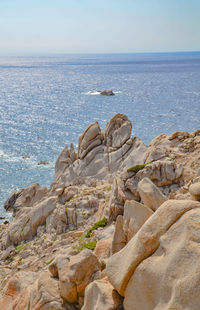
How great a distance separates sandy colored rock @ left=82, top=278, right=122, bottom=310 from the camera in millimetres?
12109

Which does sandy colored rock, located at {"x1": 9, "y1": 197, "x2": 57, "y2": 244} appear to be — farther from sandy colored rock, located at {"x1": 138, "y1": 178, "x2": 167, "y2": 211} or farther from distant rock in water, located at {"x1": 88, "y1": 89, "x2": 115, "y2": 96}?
distant rock in water, located at {"x1": 88, "y1": 89, "x2": 115, "y2": 96}

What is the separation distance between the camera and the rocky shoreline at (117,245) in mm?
10758

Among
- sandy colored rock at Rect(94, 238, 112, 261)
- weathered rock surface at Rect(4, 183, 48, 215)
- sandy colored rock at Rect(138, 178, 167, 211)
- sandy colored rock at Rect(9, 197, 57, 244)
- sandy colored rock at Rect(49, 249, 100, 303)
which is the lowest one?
weathered rock surface at Rect(4, 183, 48, 215)

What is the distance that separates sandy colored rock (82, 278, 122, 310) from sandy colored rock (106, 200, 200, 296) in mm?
418

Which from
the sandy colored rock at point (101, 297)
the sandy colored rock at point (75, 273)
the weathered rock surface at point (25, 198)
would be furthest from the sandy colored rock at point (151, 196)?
the weathered rock surface at point (25, 198)

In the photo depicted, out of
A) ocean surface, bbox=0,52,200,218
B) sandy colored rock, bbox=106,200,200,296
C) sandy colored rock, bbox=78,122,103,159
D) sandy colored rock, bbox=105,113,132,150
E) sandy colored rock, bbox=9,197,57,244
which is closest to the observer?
sandy colored rock, bbox=106,200,200,296

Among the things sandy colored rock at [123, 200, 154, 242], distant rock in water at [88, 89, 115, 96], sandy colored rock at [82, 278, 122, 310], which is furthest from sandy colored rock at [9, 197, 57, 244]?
distant rock in water at [88, 89, 115, 96]

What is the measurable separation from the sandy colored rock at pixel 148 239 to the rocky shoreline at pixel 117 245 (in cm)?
3

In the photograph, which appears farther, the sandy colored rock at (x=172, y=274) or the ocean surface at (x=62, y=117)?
the ocean surface at (x=62, y=117)

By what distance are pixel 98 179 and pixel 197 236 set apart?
29704 mm

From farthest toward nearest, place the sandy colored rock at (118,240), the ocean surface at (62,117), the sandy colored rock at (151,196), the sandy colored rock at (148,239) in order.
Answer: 1. the ocean surface at (62,117)
2. the sandy colored rock at (118,240)
3. the sandy colored rock at (151,196)
4. the sandy colored rock at (148,239)

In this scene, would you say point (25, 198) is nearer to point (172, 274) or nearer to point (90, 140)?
point (90, 140)

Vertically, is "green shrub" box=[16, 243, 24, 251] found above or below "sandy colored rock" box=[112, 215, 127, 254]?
below

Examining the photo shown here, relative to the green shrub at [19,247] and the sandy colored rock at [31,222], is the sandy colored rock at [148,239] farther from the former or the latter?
the sandy colored rock at [31,222]
